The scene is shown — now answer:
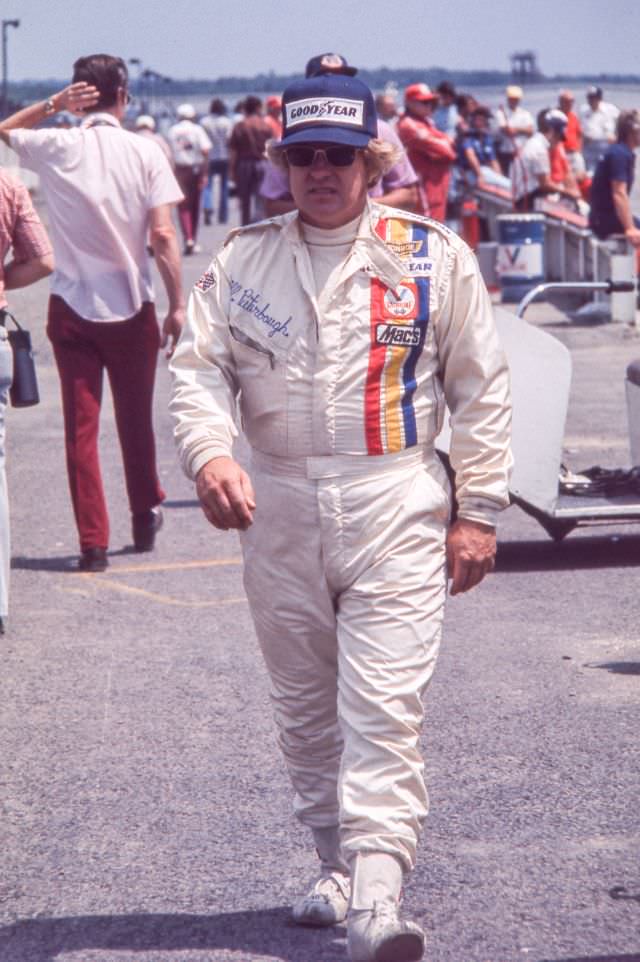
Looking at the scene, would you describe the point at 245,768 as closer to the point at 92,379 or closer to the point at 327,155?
the point at 327,155

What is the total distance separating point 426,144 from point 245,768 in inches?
514

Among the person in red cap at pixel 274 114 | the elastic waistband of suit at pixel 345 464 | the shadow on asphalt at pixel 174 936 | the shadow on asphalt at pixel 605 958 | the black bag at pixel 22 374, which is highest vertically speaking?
the person in red cap at pixel 274 114

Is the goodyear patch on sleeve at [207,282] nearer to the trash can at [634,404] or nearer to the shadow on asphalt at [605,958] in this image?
the shadow on asphalt at [605,958]

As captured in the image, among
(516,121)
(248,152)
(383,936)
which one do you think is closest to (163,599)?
(383,936)

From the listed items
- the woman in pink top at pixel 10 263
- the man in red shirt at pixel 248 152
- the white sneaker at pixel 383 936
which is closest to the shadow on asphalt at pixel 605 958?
the white sneaker at pixel 383 936

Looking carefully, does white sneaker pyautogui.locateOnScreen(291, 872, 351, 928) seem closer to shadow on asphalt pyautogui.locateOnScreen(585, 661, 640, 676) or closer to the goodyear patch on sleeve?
the goodyear patch on sleeve

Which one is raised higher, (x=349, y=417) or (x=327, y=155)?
(x=327, y=155)

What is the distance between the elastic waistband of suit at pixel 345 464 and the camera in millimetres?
4375

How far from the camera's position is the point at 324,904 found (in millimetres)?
4602

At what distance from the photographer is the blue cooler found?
20562 mm

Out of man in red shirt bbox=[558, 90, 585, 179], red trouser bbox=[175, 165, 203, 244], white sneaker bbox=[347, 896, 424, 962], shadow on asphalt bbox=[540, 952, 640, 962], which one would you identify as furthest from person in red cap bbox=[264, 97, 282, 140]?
white sneaker bbox=[347, 896, 424, 962]

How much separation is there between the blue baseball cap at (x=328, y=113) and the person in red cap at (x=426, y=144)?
1305 cm

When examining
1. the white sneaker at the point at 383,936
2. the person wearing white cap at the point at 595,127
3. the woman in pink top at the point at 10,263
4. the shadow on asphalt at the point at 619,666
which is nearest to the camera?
the white sneaker at the point at 383,936

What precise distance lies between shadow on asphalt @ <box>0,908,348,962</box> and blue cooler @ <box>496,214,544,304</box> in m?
16.3
